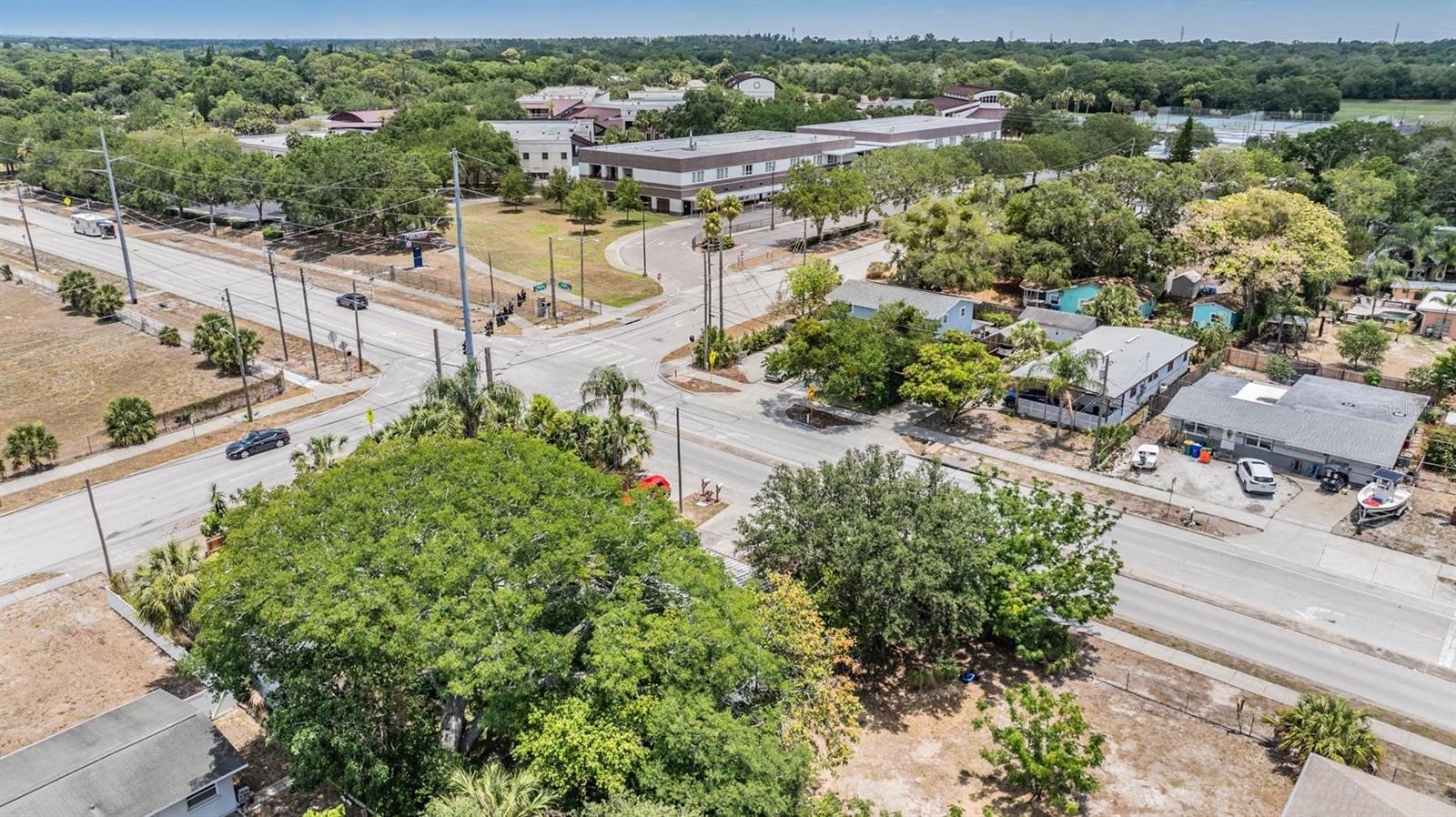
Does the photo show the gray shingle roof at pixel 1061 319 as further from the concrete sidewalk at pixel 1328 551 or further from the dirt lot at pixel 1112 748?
the dirt lot at pixel 1112 748

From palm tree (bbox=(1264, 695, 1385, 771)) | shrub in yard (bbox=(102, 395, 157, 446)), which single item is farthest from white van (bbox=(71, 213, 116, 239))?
palm tree (bbox=(1264, 695, 1385, 771))

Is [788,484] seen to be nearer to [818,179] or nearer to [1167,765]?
[1167,765]

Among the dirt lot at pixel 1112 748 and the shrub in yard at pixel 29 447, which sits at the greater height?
the shrub in yard at pixel 29 447

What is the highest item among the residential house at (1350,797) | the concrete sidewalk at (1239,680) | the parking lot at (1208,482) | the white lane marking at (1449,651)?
the residential house at (1350,797)

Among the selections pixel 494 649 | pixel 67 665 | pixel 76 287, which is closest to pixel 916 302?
pixel 494 649

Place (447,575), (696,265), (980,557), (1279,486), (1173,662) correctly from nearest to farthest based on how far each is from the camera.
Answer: (447,575) < (980,557) < (1173,662) < (1279,486) < (696,265)

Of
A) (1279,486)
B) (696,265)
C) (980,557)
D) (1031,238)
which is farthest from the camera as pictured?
(696,265)

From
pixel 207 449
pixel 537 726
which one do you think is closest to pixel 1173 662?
pixel 537 726

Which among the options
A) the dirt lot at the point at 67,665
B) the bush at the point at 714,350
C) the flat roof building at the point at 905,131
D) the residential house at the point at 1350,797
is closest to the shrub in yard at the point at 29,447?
the dirt lot at the point at 67,665
